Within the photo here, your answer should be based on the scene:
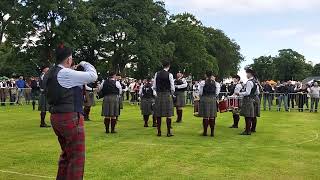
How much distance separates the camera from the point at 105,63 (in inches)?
2156

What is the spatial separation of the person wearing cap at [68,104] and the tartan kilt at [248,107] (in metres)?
7.87

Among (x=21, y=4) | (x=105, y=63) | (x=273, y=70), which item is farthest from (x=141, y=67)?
(x=273, y=70)

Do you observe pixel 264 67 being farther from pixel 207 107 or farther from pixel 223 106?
pixel 207 107

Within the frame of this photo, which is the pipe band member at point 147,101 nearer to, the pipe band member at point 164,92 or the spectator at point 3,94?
the pipe band member at point 164,92

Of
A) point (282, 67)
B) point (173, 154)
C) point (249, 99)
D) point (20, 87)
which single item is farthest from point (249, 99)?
point (282, 67)

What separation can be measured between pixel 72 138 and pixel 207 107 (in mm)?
7168

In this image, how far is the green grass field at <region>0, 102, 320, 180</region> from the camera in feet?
26.3

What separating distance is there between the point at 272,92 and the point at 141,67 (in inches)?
1176

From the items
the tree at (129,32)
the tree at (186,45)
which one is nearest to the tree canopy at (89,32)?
the tree at (129,32)

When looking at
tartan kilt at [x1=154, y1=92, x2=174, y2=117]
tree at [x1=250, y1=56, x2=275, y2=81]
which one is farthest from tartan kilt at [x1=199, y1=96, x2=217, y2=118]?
tree at [x1=250, y1=56, x2=275, y2=81]

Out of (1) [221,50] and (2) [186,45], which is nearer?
(2) [186,45]

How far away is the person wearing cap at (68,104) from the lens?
5980 millimetres

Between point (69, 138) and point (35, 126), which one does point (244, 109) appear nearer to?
point (35, 126)

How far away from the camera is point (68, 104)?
603 cm
